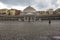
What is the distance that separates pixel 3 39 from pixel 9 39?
0.68 m

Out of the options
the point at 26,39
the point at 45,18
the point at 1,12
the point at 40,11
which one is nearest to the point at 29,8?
the point at 40,11

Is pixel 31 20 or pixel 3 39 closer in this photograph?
pixel 3 39

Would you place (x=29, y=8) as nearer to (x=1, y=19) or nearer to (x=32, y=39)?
(x=1, y=19)

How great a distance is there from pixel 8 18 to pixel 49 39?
90111 millimetres

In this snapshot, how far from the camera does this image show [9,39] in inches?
858

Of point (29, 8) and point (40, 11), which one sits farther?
point (29, 8)

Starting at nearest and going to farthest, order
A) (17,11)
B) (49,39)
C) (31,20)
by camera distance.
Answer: (49,39)
(31,20)
(17,11)

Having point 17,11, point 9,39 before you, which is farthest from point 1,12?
point 9,39

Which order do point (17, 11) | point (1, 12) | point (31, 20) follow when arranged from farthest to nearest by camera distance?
point (17, 11) → point (1, 12) → point (31, 20)

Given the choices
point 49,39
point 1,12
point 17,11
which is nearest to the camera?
point 49,39

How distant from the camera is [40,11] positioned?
143375 mm


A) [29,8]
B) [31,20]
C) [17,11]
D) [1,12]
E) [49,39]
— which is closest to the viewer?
[49,39]

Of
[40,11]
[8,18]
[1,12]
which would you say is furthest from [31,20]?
[40,11]

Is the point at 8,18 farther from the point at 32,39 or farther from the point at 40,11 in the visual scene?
the point at 32,39
